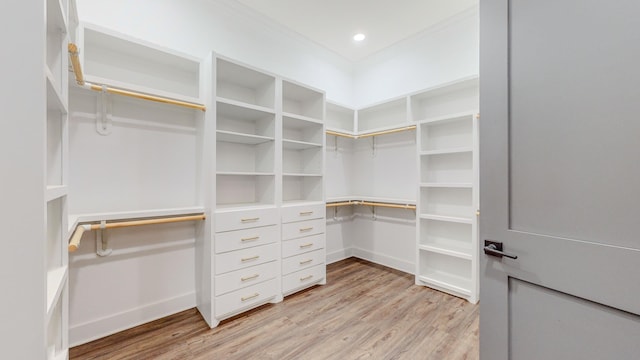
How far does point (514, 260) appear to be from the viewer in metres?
1.04

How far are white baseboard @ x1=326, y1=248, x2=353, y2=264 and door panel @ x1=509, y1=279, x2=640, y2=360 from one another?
2713 millimetres

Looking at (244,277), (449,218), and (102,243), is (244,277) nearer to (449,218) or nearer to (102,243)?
(102,243)

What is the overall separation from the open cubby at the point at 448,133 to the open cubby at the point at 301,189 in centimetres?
132

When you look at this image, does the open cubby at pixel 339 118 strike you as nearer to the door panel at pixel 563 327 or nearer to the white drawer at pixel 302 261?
the white drawer at pixel 302 261

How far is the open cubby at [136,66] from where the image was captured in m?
1.83

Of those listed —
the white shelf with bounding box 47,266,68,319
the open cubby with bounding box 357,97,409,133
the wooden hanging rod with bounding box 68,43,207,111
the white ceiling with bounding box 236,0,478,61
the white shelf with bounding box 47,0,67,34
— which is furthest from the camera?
the open cubby with bounding box 357,97,409,133

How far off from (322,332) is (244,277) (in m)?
0.81

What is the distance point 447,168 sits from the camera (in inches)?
114

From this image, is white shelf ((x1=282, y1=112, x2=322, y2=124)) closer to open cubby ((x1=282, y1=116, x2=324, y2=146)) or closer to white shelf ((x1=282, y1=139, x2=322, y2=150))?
open cubby ((x1=282, y1=116, x2=324, y2=146))

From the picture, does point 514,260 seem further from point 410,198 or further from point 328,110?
point 328,110

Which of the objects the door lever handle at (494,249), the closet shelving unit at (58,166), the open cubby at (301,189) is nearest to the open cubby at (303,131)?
the open cubby at (301,189)

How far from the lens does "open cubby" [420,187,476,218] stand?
271 cm

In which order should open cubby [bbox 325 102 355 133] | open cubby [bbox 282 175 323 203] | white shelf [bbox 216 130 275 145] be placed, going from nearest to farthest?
white shelf [bbox 216 130 275 145] → open cubby [bbox 282 175 323 203] → open cubby [bbox 325 102 355 133]

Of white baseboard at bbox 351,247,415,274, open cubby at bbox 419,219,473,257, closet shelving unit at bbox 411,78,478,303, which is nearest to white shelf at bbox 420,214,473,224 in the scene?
closet shelving unit at bbox 411,78,478,303
